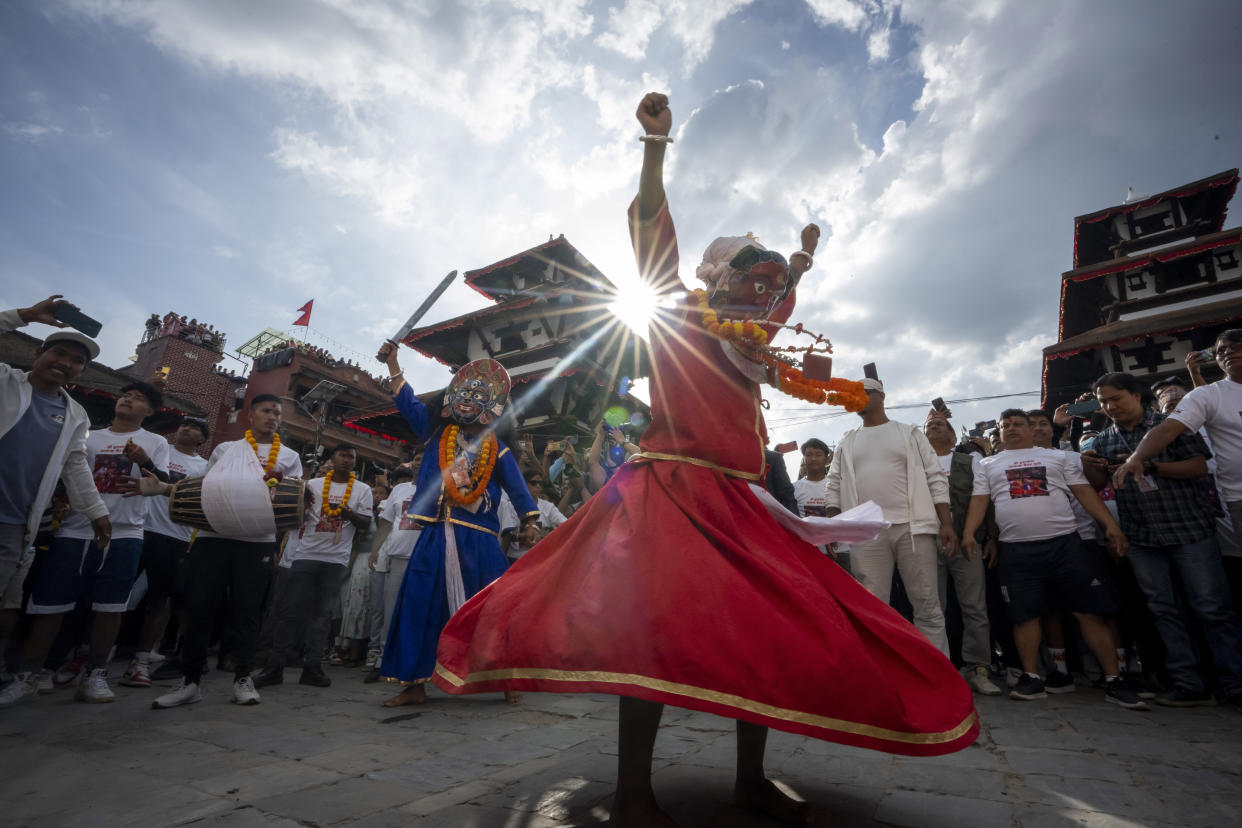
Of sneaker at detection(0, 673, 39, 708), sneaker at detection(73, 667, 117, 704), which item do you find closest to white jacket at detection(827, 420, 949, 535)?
sneaker at detection(73, 667, 117, 704)

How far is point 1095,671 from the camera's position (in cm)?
462

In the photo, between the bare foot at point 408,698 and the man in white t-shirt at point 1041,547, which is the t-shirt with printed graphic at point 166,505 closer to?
the bare foot at point 408,698

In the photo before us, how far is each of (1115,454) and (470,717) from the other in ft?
16.6

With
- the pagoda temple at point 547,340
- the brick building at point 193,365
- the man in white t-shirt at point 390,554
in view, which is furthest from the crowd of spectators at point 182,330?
the man in white t-shirt at point 390,554

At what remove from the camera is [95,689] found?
3918mm

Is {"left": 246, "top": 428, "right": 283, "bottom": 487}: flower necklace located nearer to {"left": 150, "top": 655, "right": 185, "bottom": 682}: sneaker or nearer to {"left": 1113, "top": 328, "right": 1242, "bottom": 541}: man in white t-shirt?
{"left": 150, "top": 655, "right": 185, "bottom": 682}: sneaker

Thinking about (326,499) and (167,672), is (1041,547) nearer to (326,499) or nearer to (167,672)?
(326,499)

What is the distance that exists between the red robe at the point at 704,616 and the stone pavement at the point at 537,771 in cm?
50

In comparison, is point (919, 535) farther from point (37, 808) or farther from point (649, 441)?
point (37, 808)

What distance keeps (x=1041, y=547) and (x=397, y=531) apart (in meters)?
5.47

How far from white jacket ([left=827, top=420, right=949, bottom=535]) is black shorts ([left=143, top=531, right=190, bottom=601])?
5.52 meters

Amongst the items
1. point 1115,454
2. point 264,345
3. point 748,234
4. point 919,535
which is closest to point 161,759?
point 748,234

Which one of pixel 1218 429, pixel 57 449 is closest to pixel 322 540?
pixel 57 449

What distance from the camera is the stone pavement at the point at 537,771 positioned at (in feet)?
5.99
